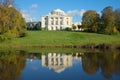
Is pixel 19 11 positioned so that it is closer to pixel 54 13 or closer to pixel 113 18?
pixel 113 18

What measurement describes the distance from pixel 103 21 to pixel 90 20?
1307 centimetres

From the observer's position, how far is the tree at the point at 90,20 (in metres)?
98.7

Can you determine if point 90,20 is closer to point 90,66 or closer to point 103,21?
point 103,21

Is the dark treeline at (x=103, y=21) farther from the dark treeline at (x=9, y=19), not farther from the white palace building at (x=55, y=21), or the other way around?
the white palace building at (x=55, y=21)

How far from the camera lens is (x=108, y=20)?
89.6 metres

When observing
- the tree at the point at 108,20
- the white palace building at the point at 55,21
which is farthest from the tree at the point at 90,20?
the white palace building at the point at 55,21

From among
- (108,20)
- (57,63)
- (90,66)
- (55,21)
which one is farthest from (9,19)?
(55,21)

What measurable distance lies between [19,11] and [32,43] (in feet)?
37.1

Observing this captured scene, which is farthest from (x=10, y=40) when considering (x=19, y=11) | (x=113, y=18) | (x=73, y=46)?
(x=113, y=18)

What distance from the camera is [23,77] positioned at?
22141 mm

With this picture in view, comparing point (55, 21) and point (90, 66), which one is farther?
point (55, 21)

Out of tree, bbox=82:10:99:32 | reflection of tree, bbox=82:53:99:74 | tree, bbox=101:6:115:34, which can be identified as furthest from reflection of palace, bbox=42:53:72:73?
tree, bbox=82:10:99:32

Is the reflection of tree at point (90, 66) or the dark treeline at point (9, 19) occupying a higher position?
the dark treeline at point (9, 19)

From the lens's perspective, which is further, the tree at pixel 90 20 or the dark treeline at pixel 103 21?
the tree at pixel 90 20
